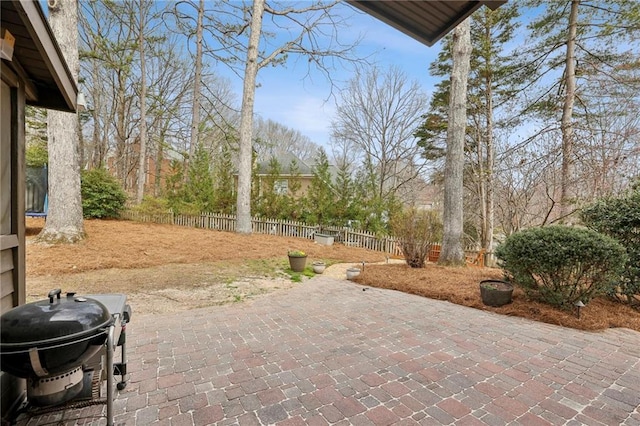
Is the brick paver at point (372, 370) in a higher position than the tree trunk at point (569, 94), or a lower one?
lower

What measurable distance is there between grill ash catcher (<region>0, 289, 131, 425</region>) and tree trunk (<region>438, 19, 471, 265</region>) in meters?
7.17

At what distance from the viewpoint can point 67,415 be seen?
6.50 feet

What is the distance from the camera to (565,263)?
153 inches

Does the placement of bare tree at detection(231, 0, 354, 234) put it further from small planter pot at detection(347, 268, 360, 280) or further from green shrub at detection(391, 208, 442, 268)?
green shrub at detection(391, 208, 442, 268)

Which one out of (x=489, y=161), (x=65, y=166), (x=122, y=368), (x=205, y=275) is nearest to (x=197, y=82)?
(x=65, y=166)

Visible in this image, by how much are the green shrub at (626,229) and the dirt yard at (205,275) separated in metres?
0.29

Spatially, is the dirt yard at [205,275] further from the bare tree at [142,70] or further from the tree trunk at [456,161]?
the bare tree at [142,70]

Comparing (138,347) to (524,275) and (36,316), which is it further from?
(524,275)

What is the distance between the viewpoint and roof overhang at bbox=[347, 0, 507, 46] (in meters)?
2.30

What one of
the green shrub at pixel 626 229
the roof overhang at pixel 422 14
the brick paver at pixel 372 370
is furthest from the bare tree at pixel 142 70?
the green shrub at pixel 626 229

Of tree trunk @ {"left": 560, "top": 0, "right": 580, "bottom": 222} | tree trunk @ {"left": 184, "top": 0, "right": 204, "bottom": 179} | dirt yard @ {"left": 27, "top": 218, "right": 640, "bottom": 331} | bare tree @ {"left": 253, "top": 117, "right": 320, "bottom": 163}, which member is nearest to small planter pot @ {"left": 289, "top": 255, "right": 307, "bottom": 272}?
dirt yard @ {"left": 27, "top": 218, "right": 640, "bottom": 331}

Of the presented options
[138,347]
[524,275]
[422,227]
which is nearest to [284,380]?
[138,347]

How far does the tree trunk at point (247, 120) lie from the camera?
10.9 m

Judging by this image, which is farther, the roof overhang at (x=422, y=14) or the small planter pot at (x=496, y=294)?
the small planter pot at (x=496, y=294)
